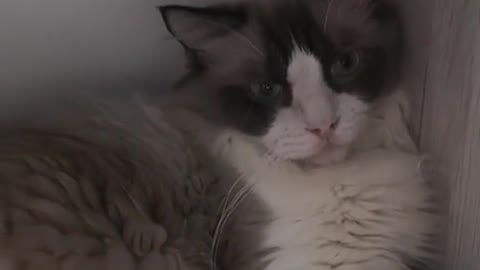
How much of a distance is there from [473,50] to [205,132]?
489 millimetres

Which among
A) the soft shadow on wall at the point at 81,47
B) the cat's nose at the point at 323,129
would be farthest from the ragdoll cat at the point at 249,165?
the soft shadow on wall at the point at 81,47

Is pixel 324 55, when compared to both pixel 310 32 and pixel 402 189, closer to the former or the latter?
pixel 310 32

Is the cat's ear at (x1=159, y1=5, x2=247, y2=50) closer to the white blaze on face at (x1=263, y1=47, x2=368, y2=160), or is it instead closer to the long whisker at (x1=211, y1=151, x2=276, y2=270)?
the white blaze on face at (x1=263, y1=47, x2=368, y2=160)

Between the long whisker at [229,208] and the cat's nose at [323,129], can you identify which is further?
the long whisker at [229,208]

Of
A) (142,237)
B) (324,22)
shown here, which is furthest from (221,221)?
(324,22)

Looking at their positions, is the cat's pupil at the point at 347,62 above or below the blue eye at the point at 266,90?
above

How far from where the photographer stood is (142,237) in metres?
1.29

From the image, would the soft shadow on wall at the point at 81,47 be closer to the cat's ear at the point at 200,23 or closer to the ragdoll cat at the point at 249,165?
the ragdoll cat at the point at 249,165

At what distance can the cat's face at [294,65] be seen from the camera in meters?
1.23

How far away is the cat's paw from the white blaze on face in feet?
0.79

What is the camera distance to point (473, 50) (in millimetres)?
1177


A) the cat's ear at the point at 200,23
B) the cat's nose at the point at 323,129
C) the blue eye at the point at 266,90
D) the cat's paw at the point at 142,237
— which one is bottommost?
the cat's paw at the point at 142,237

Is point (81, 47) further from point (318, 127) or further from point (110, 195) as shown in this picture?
point (318, 127)

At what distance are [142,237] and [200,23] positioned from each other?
358 mm
